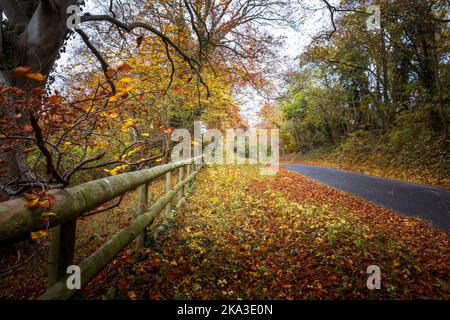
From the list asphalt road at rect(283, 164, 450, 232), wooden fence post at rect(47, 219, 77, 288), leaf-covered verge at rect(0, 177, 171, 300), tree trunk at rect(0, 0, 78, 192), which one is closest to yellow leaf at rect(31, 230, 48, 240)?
wooden fence post at rect(47, 219, 77, 288)

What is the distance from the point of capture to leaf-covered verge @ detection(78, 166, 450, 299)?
9.82 ft

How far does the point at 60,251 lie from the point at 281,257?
332 cm

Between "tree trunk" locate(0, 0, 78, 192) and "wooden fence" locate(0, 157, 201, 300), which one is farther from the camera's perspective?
"tree trunk" locate(0, 0, 78, 192)

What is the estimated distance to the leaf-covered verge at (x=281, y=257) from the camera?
2992 mm

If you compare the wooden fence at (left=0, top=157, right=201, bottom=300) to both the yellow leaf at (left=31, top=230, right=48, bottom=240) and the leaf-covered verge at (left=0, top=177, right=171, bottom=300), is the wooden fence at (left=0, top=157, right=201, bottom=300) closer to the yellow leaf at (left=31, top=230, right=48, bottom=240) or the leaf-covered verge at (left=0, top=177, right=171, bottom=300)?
the yellow leaf at (left=31, top=230, right=48, bottom=240)

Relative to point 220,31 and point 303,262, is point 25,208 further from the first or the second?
point 220,31

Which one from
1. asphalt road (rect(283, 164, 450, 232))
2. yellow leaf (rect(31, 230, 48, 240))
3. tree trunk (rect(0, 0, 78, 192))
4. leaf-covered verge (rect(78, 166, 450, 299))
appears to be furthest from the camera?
asphalt road (rect(283, 164, 450, 232))

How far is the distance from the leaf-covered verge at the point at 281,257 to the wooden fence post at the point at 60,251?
0.95m

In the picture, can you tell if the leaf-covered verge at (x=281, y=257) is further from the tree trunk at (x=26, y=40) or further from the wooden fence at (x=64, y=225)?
the tree trunk at (x=26, y=40)

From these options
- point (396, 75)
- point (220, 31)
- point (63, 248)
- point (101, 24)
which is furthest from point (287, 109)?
point (63, 248)

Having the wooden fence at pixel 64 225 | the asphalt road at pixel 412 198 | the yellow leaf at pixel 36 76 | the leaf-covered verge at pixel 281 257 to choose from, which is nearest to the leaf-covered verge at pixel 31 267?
the wooden fence at pixel 64 225

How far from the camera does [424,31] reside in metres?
12.1

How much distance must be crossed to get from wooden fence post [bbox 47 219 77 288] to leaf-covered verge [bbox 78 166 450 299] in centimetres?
95

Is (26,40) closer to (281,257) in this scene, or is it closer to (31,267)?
(31,267)
